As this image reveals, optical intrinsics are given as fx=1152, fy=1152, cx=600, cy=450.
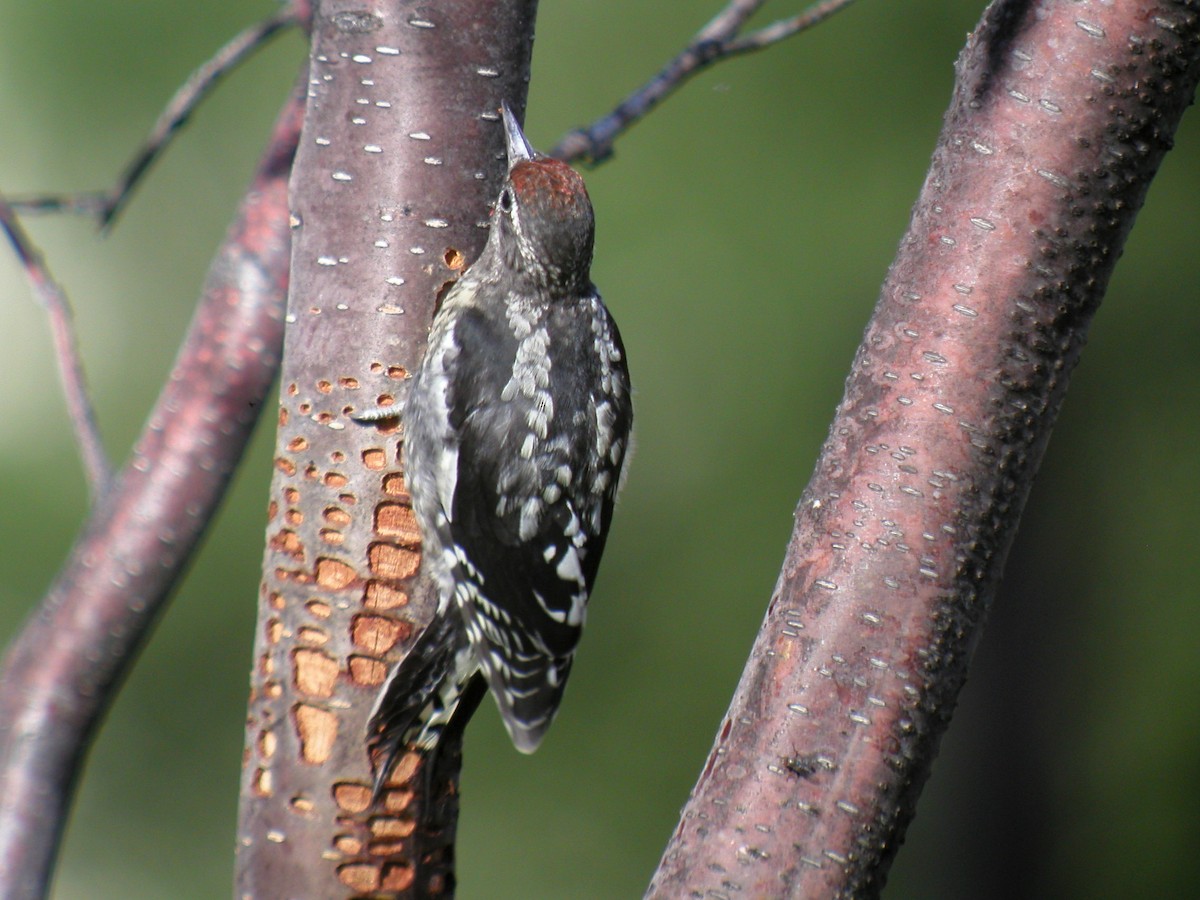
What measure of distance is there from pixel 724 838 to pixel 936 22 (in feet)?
13.0

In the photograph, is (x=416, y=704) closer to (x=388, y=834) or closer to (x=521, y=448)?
(x=388, y=834)

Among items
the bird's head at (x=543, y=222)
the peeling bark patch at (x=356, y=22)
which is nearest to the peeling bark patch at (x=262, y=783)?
the bird's head at (x=543, y=222)

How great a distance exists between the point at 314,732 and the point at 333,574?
0.19 metres

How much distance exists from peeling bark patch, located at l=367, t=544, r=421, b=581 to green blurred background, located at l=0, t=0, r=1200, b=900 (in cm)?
278

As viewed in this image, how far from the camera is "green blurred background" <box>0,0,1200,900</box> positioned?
409cm

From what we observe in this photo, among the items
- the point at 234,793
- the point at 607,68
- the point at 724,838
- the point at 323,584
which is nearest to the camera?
the point at 724,838

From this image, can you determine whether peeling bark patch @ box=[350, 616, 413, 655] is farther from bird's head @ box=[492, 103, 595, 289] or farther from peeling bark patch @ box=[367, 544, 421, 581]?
bird's head @ box=[492, 103, 595, 289]

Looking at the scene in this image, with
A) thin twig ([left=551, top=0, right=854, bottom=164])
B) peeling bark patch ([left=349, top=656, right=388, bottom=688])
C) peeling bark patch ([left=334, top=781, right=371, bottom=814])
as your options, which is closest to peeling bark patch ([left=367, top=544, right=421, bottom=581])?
peeling bark patch ([left=349, top=656, right=388, bottom=688])

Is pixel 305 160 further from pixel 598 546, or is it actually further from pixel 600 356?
pixel 598 546

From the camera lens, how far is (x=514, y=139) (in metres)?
1.51

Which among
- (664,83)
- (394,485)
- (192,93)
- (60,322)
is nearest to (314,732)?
(394,485)

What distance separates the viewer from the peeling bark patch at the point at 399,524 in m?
1.42

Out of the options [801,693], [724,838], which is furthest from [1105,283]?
[724,838]

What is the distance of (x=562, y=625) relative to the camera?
172cm
